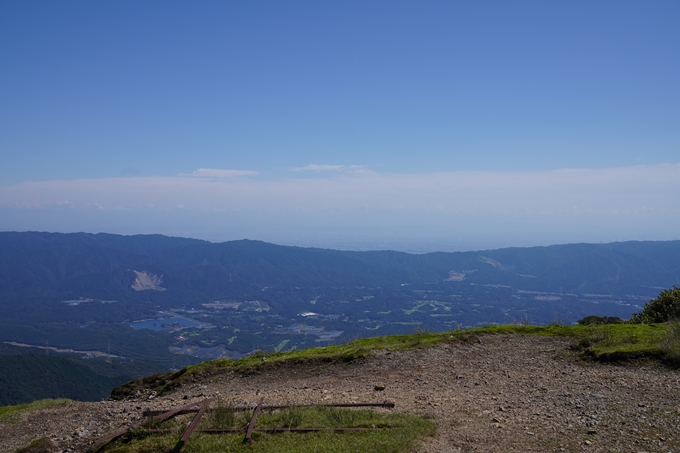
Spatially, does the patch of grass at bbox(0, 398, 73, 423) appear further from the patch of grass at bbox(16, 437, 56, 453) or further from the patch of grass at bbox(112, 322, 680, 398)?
the patch of grass at bbox(16, 437, 56, 453)

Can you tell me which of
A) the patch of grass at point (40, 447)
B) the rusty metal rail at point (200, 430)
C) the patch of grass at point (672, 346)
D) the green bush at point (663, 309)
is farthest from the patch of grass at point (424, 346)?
the rusty metal rail at point (200, 430)

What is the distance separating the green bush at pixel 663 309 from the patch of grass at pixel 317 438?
1783cm

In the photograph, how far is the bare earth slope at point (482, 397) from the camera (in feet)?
28.3

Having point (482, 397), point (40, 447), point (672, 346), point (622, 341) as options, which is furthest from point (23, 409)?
point (622, 341)

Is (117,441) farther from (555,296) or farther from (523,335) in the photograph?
(555,296)

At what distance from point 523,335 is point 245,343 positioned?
100 metres

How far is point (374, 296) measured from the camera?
179 m

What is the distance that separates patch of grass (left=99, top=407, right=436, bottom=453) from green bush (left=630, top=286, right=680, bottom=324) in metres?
17.8

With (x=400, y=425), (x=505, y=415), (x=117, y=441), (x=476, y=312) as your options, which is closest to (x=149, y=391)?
(x=117, y=441)

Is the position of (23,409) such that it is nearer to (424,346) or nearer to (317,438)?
(317,438)

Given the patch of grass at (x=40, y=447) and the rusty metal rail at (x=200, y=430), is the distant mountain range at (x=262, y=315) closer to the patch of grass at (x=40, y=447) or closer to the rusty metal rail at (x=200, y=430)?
the patch of grass at (x=40, y=447)

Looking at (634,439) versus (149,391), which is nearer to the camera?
(634,439)

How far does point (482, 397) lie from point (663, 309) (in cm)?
1578

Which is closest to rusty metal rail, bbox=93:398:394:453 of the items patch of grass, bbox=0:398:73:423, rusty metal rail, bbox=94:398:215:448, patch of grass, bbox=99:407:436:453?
rusty metal rail, bbox=94:398:215:448
